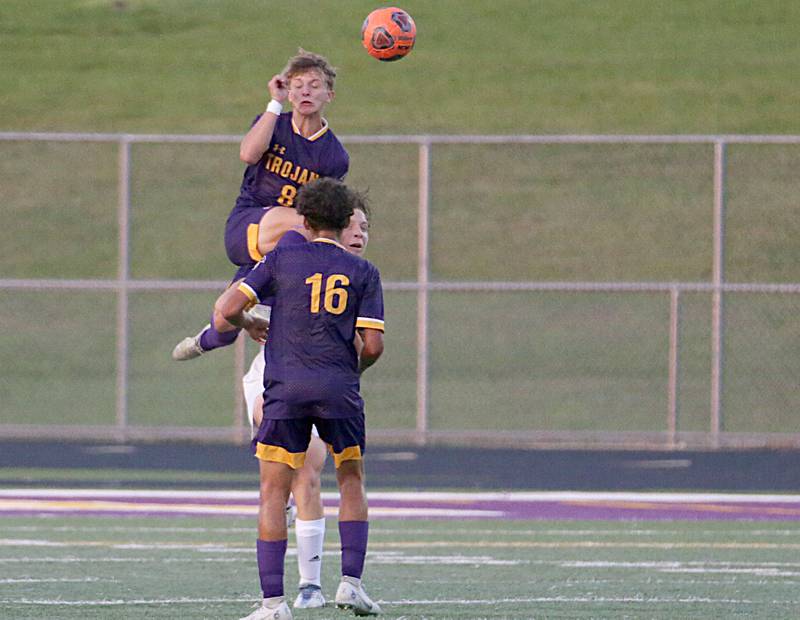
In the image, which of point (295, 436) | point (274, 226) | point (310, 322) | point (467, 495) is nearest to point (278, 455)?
point (295, 436)

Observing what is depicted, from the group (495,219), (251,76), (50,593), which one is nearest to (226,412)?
(495,219)

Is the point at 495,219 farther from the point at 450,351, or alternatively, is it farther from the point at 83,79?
the point at 83,79

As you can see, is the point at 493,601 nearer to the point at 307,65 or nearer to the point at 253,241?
the point at 253,241

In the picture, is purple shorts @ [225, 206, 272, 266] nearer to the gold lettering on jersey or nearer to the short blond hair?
the gold lettering on jersey

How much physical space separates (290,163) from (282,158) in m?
0.04

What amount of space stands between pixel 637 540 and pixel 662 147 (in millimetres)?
18428

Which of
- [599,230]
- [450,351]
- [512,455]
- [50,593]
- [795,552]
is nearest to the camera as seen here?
[50,593]

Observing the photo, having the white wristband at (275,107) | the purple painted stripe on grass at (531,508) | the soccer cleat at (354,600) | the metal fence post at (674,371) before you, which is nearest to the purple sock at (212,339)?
the white wristband at (275,107)

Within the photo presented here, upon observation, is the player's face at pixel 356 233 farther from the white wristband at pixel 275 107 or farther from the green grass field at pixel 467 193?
the green grass field at pixel 467 193

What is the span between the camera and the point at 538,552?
10.2 m

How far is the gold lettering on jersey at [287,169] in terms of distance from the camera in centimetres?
862

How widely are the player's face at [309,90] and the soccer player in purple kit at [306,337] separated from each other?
4.00 feet

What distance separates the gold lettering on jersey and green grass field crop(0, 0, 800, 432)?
11669 mm

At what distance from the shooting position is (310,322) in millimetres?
7156
